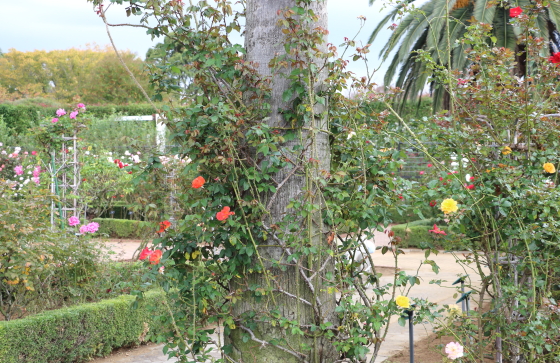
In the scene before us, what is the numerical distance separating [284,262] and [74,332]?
2.28 m

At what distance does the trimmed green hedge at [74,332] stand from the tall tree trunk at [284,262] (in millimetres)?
1097

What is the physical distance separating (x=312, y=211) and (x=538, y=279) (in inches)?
46.2

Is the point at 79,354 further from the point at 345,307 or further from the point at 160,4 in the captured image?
the point at 160,4

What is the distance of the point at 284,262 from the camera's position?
2.20 m

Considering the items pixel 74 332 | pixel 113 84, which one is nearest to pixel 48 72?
pixel 113 84

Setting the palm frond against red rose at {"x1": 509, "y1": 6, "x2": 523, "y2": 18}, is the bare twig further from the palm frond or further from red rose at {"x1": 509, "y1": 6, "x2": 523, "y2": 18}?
the palm frond

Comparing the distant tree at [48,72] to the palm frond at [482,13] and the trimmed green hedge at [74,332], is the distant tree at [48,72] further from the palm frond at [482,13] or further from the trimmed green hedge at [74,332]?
the trimmed green hedge at [74,332]

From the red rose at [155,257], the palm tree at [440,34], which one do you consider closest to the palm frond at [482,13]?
the palm tree at [440,34]

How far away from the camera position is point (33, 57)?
1395 inches

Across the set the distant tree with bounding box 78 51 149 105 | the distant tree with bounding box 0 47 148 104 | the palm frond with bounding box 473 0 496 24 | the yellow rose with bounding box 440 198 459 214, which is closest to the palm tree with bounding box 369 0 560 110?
the palm frond with bounding box 473 0 496 24

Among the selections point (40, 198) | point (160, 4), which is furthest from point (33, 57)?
point (160, 4)

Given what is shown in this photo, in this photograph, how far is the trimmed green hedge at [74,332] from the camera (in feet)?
11.3

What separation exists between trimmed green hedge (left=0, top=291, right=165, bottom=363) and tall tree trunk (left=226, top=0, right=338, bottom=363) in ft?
3.60

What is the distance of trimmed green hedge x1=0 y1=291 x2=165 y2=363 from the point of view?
11.3 feet
